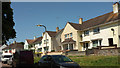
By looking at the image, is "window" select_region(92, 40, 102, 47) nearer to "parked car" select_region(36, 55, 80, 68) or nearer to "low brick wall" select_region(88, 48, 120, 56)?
"low brick wall" select_region(88, 48, 120, 56)

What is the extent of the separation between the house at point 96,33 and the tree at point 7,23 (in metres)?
16.3

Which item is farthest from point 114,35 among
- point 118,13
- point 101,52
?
point 101,52

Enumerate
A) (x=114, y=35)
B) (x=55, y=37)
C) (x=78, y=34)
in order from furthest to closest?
(x=55, y=37), (x=78, y=34), (x=114, y=35)

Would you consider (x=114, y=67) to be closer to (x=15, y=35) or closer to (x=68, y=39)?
(x=15, y=35)

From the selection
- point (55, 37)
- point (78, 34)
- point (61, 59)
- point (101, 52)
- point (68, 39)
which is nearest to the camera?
point (61, 59)

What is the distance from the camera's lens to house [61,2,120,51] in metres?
26.9

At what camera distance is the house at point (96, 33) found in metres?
26.9

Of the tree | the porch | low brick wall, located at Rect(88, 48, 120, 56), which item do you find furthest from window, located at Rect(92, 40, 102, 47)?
the tree

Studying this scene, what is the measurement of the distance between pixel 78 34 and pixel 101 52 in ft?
51.5

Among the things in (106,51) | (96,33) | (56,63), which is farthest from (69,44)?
(56,63)

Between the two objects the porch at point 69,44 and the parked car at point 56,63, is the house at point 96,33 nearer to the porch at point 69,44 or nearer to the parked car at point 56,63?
the porch at point 69,44

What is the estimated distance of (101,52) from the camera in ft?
68.2

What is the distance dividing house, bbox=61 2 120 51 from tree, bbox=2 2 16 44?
16348 millimetres

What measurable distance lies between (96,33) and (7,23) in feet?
58.6
